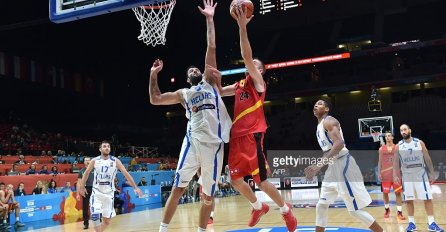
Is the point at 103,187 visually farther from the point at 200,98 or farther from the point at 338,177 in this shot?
the point at 338,177

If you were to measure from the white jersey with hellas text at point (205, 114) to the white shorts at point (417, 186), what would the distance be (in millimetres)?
4092

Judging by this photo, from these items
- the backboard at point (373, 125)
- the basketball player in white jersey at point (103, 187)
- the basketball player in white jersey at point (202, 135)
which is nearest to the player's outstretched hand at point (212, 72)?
the basketball player in white jersey at point (202, 135)

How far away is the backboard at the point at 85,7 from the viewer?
6.63 metres

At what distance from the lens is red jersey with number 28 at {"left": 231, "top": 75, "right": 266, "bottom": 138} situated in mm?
4582

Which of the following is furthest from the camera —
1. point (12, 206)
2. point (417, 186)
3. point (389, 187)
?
point (12, 206)

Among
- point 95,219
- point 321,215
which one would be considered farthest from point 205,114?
point 95,219

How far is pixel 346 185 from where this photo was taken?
5176 millimetres

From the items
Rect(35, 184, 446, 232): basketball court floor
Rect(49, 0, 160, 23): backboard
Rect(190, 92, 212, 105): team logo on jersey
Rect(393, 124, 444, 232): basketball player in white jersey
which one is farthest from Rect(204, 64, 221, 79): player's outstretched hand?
Rect(393, 124, 444, 232): basketball player in white jersey

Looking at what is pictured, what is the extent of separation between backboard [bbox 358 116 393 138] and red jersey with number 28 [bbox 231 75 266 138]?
20419mm

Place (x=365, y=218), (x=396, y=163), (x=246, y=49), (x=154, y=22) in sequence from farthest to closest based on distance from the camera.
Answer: (x=154, y=22)
(x=396, y=163)
(x=365, y=218)
(x=246, y=49)

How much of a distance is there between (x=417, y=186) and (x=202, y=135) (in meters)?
4.42

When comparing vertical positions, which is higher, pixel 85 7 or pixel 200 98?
pixel 85 7

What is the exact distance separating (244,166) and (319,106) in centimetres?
150

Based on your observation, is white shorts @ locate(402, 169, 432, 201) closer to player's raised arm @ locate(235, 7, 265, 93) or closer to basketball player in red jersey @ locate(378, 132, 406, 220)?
basketball player in red jersey @ locate(378, 132, 406, 220)
